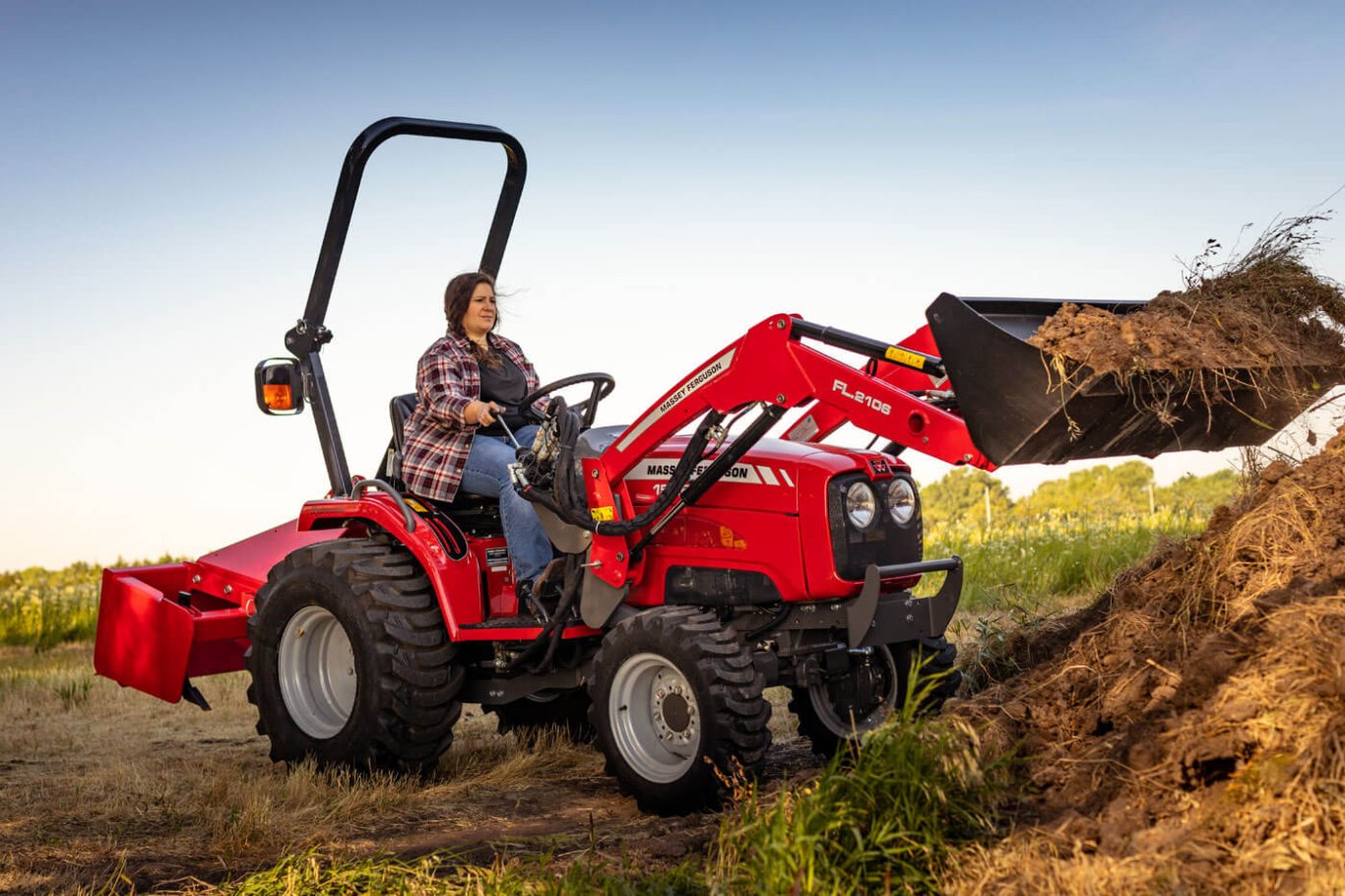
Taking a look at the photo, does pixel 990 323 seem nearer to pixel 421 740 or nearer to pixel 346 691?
pixel 421 740

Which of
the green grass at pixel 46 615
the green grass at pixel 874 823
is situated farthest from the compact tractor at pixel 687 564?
the green grass at pixel 46 615

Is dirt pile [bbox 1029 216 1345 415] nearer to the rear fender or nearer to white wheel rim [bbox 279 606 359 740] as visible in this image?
the rear fender

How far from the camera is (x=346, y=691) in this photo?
6.53m

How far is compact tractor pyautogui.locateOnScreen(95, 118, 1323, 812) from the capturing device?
4762 mm

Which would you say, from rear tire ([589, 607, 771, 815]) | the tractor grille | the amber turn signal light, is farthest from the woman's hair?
the tractor grille

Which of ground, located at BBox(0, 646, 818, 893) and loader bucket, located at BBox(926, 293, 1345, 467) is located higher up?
loader bucket, located at BBox(926, 293, 1345, 467)

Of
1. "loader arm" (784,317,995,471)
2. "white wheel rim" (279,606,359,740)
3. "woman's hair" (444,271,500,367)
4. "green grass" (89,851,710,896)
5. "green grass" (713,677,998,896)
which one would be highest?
"woman's hair" (444,271,500,367)

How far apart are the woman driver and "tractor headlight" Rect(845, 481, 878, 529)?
1.44 m

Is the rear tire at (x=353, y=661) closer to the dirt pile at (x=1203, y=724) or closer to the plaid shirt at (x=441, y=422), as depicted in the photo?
the plaid shirt at (x=441, y=422)

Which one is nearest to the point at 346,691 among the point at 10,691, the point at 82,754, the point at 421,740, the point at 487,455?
the point at 421,740

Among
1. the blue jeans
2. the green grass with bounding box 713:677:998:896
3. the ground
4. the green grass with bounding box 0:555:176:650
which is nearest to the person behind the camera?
the green grass with bounding box 713:677:998:896

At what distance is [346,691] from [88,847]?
1530 mm

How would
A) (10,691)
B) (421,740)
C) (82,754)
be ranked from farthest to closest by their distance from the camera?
(10,691)
(82,754)
(421,740)

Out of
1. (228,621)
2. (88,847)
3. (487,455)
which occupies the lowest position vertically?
(88,847)
